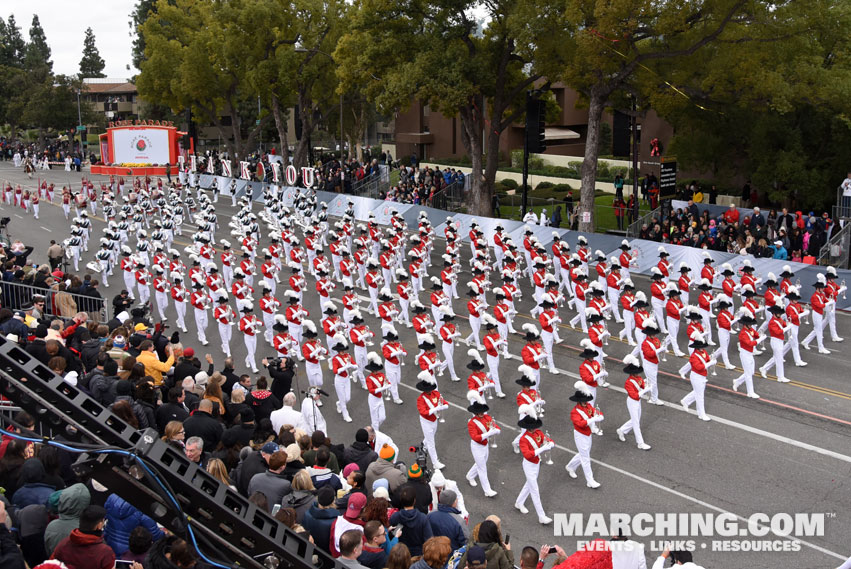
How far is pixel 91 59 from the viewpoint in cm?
10600

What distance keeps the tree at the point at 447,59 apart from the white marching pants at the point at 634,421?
1830 centimetres

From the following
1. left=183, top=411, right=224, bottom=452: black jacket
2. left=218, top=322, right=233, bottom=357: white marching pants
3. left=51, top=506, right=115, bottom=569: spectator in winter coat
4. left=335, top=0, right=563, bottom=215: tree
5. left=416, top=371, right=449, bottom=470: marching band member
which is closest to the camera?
left=51, top=506, right=115, bottom=569: spectator in winter coat

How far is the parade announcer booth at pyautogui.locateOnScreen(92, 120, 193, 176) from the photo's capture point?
64.3 metres

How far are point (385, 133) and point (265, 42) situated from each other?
1417 inches

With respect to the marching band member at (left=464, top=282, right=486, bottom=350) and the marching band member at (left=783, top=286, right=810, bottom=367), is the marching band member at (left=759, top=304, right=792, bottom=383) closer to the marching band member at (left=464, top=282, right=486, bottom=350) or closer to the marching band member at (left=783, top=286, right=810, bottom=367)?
the marching band member at (left=783, top=286, right=810, bottom=367)

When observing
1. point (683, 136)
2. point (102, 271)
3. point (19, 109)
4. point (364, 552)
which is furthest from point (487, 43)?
point (19, 109)

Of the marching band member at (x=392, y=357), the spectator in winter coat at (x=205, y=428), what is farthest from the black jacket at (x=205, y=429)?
the marching band member at (x=392, y=357)

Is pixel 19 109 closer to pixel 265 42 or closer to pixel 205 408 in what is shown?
pixel 265 42

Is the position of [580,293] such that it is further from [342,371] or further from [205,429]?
[205,429]

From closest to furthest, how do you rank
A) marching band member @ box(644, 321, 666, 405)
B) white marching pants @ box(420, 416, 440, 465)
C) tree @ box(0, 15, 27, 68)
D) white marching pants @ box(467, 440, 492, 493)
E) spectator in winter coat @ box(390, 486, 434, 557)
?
spectator in winter coat @ box(390, 486, 434, 557)
white marching pants @ box(467, 440, 492, 493)
white marching pants @ box(420, 416, 440, 465)
marching band member @ box(644, 321, 666, 405)
tree @ box(0, 15, 27, 68)

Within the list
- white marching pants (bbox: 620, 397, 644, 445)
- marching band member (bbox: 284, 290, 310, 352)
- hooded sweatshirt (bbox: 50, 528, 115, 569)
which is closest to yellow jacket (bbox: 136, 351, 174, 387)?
marching band member (bbox: 284, 290, 310, 352)

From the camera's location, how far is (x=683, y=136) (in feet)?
109

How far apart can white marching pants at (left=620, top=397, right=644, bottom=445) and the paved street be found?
25cm

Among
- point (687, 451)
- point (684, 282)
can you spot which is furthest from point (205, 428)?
point (684, 282)
